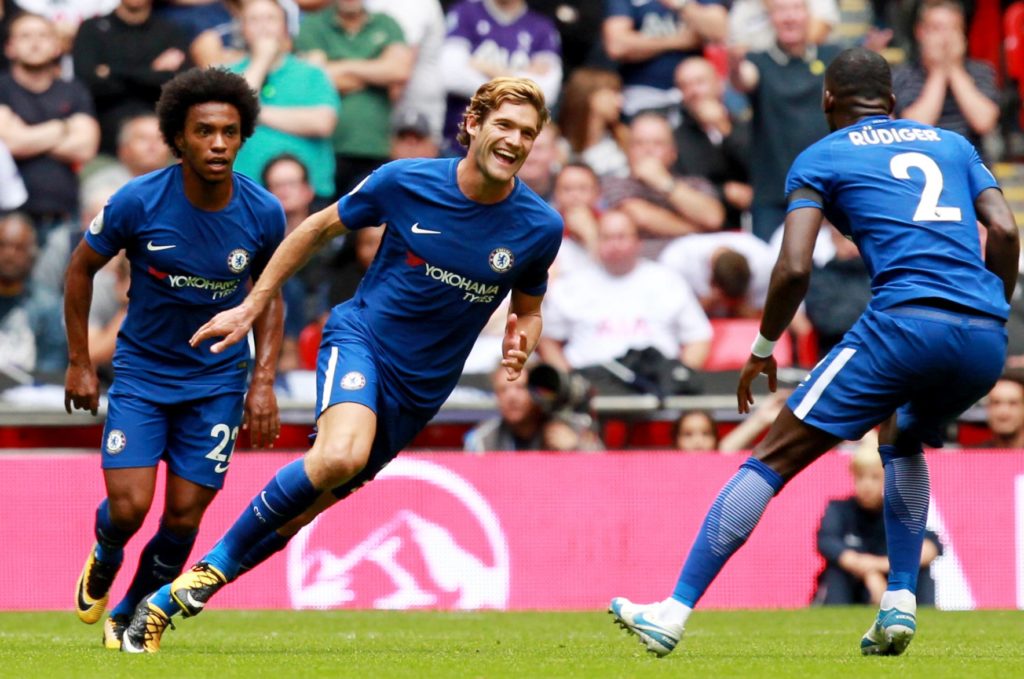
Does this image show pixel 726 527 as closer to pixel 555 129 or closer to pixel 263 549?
pixel 263 549

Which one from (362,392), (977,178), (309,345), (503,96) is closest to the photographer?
(977,178)

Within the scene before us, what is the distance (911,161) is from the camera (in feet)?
24.4

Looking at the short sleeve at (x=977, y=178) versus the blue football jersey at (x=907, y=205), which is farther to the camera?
the short sleeve at (x=977, y=178)

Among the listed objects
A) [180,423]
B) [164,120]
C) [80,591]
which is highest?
[164,120]

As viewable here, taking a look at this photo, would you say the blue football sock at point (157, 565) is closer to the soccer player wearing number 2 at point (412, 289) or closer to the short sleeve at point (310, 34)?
the soccer player wearing number 2 at point (412, 289)

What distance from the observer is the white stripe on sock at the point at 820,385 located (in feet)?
23.9

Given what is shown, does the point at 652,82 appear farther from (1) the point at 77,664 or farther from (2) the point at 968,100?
(1) the point at 77,664

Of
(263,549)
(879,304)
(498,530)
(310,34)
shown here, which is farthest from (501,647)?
(310,34)

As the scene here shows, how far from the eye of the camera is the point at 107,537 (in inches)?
336

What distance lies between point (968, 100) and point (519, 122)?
8082 mm

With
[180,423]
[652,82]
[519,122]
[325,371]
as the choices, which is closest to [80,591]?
[180,423]

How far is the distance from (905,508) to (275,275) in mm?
2811

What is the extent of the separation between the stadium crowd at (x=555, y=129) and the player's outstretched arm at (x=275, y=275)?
18.3 ft

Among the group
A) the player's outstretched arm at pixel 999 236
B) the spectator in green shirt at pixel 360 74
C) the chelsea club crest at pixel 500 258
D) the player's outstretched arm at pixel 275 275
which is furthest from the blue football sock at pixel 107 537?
the spectator in green shirt at pixel 360 74
